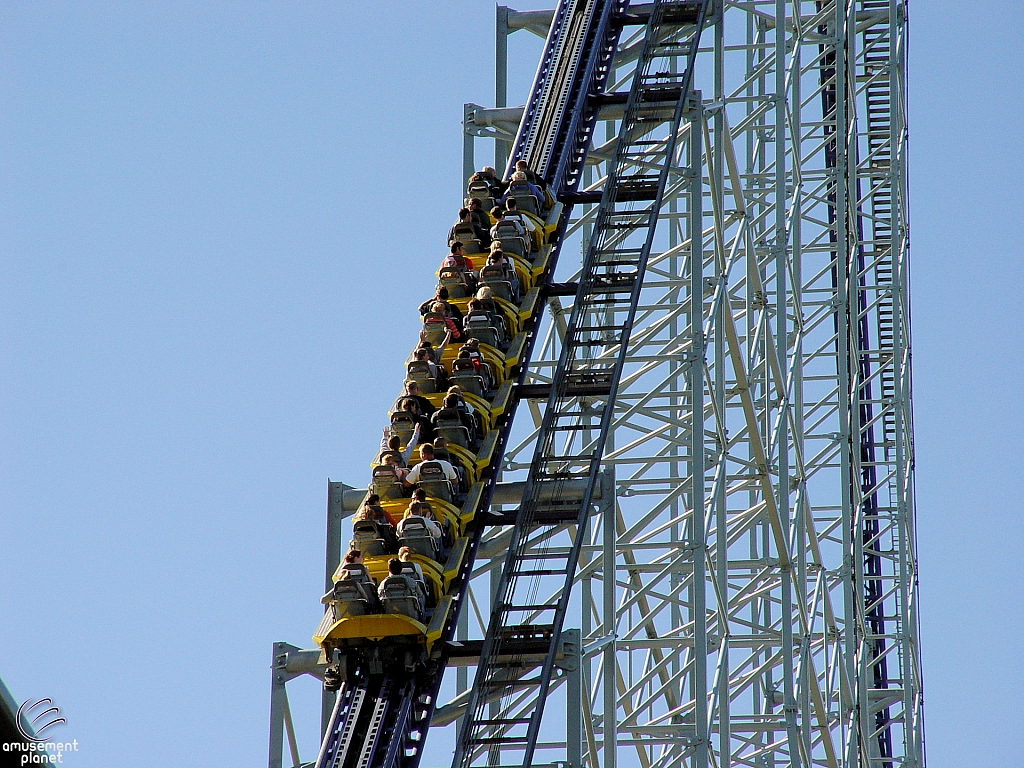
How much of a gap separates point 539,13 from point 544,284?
3.63 metres

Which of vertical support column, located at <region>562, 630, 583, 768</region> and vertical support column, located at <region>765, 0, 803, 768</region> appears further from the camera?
vertical support column, located at <region>765, 0, 803, 768</region>

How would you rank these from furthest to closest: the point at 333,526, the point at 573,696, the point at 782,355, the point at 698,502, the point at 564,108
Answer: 1. the point at 782,355
2. the point at 564,108
3. the point at 698,502
4. the point at 333,526
5. the point at 573,696

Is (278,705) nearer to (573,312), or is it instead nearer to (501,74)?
(573,312)

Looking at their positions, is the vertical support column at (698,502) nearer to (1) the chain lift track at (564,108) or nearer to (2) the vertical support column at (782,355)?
(1) the chain lift track at (564,108)

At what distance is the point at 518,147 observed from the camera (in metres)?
17.3

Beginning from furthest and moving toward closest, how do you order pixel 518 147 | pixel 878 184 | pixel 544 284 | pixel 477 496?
pixel 878 184, pixel 518 147, pixel 544 284, pixel 477 496

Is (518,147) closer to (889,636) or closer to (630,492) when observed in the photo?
(630,492)

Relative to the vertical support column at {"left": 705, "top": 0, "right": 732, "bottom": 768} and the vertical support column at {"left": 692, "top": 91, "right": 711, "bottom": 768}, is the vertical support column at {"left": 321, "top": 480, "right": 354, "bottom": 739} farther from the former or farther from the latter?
the vertical support column at {"left": 705, "top": 0, "right": 732, "bottom": 768}

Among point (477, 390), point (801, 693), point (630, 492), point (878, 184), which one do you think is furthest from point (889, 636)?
point (477, 390)

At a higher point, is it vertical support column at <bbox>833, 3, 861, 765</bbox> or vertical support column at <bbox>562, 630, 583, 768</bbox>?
vertical support column at <bbox>833, 3, 861, 765</bbox>

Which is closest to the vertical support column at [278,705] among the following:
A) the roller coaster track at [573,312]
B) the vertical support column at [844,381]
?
the roller coaster track at [573,312]

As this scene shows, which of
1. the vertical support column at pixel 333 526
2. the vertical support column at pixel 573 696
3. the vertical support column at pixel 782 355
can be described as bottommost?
the vertical support column at pixel 573 696

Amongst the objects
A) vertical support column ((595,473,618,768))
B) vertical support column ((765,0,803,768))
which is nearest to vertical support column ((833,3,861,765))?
vertical support column ((765,0,803,768))

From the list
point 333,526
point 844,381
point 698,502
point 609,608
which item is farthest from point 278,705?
point 844,381
